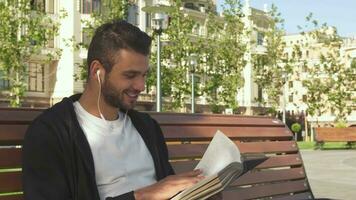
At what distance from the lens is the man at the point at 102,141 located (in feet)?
7.04

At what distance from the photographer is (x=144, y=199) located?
215 cm

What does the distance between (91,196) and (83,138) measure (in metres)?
0.23

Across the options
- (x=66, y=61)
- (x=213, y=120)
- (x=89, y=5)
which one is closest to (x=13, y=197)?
(x=213, y=120)

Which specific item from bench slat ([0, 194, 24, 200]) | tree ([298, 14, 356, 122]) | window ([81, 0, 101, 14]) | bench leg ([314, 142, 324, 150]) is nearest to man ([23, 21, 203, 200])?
bench slat ([0, 194, 24, 200])

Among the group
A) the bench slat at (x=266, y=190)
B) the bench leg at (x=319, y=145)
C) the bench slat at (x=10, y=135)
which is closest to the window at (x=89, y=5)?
the bench leg at (x=319, y=145)

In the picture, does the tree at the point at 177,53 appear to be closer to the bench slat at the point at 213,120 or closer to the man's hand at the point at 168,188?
the bench slat at the point at 213,120

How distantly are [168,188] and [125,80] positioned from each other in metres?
0.48

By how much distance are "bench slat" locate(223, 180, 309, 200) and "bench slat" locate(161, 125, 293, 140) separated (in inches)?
13.4

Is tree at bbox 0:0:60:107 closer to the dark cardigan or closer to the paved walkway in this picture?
the paved walkway

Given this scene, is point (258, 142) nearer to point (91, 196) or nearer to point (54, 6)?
point (91, 196)

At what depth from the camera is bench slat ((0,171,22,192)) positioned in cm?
246

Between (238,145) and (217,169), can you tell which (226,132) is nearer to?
(238,145)

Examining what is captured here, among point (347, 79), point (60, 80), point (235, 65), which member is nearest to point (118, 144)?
point (235, 65)

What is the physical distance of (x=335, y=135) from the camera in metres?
23.9
